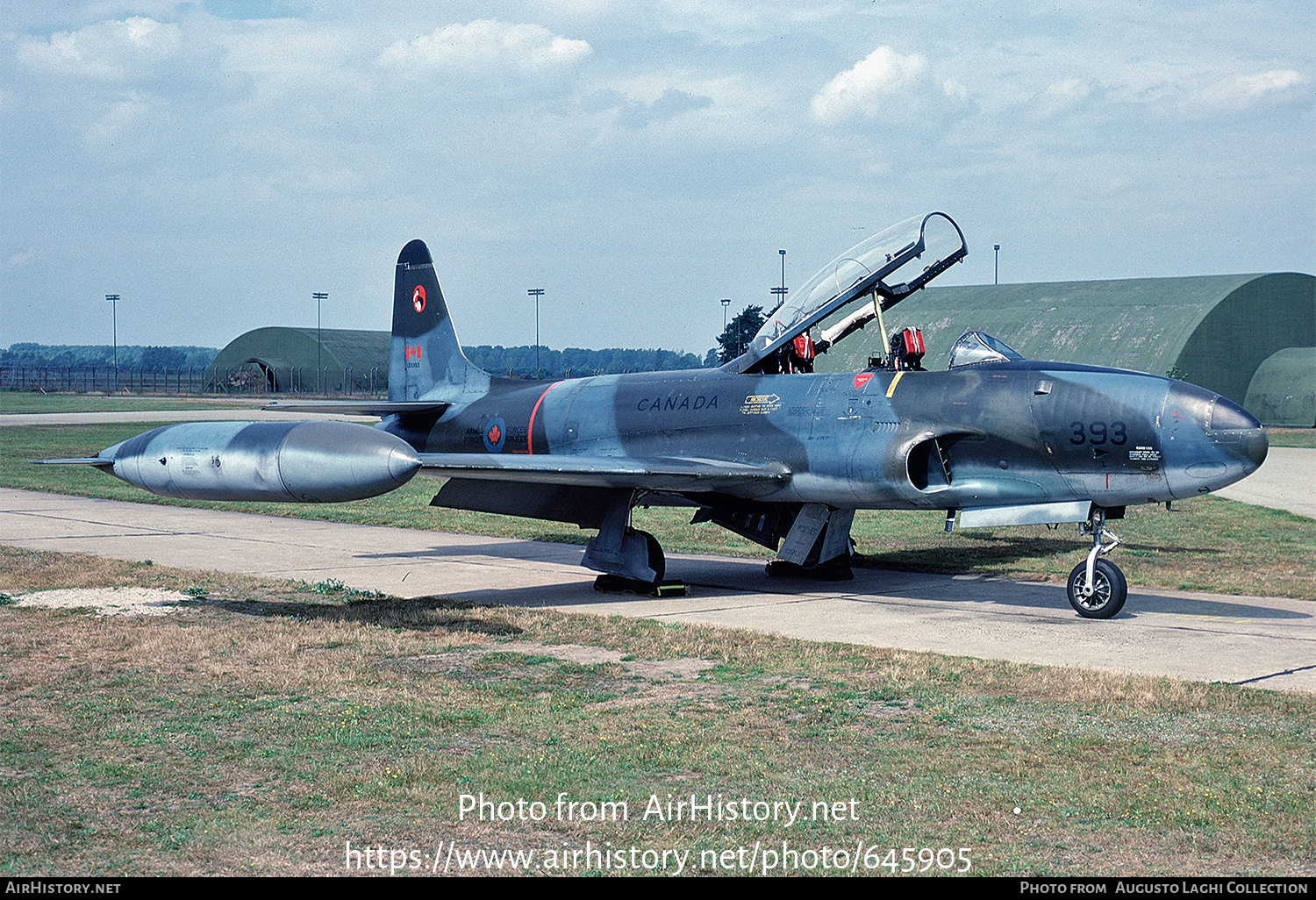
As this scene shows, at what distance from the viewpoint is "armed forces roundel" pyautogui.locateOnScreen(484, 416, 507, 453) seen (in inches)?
638

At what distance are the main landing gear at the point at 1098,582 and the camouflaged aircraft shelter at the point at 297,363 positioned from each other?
87.1 metres

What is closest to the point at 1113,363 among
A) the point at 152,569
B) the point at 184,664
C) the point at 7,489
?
the point at 7,489

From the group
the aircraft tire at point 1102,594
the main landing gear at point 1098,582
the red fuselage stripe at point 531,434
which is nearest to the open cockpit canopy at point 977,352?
the main landing gear at point 1098,582

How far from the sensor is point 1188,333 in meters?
53.3

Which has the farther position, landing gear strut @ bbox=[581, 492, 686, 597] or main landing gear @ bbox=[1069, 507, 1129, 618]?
landing gear strut @ bbox=[581, 492, 686, 597]

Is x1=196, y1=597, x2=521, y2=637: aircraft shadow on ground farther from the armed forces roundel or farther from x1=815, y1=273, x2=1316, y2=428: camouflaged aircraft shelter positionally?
x1=815, y1=273, x2=1316, y2=428: camouflaged aircraft shelter

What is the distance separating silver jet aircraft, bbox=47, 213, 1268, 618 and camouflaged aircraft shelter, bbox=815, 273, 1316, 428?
3816 centimetres

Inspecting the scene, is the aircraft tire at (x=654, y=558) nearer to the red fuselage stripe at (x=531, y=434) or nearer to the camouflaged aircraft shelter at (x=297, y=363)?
the red fuselage stripe at (x=531, y=434)

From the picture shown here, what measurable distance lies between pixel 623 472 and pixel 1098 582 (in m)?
4.62

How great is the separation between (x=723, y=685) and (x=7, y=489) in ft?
69.5

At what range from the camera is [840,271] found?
1394 cm

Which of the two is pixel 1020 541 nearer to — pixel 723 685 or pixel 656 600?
pixel 656 600

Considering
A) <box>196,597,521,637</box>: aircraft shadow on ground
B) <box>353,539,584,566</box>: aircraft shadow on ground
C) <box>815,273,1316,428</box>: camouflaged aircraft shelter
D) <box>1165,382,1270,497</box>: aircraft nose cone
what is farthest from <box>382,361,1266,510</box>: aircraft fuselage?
<box>815,273,1316,428</box>: camouflaged aircraft shelter
